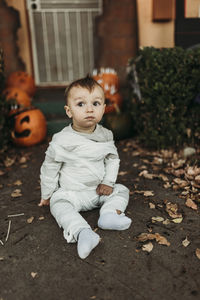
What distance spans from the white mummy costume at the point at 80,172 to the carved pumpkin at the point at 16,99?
2602mm

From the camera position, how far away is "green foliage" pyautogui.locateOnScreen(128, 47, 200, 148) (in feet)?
14.3

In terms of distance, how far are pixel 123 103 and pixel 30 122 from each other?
2074 millimetres

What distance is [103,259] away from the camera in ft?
7.77

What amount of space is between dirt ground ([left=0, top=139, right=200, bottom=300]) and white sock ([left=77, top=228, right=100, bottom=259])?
10 centimetres

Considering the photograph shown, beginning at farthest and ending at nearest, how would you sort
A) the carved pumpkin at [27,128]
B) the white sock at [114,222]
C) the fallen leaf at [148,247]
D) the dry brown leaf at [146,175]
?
1. the carved pumpkin at [27,128]
2. the dry brown leaf at [146,175]
3. the white sock at [114,222]
4. the fallen leaf at [148,247]

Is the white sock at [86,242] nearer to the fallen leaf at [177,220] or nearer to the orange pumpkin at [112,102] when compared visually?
the fallen leaf at [177,220]

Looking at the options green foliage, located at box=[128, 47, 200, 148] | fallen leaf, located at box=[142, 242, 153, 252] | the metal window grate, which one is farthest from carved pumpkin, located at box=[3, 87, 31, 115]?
fallen leaf, located at box=[142, 242, 153, 252]

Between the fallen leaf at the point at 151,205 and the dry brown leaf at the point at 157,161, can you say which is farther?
the dry brown leaf at the point at 157,161

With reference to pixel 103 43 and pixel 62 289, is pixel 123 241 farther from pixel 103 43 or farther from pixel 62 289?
pixel 103 43

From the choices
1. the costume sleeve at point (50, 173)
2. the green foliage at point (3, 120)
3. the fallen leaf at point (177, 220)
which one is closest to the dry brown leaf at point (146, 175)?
the fallen leaf at point (177, 220)

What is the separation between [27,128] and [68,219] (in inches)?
113

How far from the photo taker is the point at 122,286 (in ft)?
6.86

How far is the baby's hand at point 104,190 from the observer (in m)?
2.95

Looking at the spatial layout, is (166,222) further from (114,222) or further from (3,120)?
(3,120)
